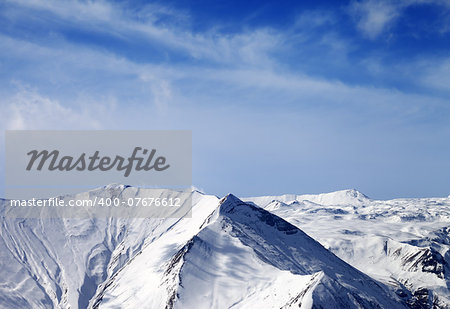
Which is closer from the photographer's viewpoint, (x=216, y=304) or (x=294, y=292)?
(x=294, y=292)

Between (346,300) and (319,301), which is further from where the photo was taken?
(346,300)

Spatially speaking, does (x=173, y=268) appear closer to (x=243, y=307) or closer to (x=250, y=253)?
(x=250, y=253)

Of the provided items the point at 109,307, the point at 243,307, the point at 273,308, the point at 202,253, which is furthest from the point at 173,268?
the point at 273,308

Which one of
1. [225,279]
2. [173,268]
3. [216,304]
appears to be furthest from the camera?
[173,268]

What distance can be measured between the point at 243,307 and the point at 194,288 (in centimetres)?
2361

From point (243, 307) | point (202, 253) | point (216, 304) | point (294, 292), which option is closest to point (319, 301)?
point (294, 292)

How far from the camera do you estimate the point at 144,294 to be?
191 m

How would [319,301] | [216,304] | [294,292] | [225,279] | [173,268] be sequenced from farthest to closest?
[173,268] < [225,279] < [216,304] < [294,292] < [319,301]

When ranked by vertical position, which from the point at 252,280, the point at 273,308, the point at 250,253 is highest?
the point at 250,253

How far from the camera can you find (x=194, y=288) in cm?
17438

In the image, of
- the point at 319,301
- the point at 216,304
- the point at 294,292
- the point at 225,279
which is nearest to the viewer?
the point at 319,301

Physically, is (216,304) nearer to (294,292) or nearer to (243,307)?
(243,307)

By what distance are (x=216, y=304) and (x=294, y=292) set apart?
30.4m

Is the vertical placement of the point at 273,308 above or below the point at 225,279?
below
